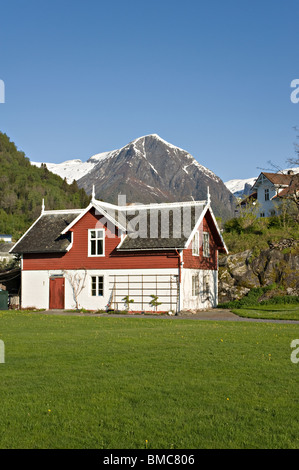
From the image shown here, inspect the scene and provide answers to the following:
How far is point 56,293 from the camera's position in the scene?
3400 cm

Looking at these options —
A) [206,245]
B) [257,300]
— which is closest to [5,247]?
[206,245]

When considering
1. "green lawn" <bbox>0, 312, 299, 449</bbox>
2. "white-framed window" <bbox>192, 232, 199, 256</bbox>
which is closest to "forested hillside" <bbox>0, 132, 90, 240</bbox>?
"white-framed window" <bbox>192, 232, 199, 256</bbox>

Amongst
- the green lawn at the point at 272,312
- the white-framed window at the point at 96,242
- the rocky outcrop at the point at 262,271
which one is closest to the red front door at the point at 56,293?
the white-framed window at the point at 96,242

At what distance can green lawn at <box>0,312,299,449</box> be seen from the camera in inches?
258

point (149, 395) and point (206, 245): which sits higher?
point (206, 245)

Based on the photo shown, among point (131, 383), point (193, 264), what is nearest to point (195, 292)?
point (193, 264)

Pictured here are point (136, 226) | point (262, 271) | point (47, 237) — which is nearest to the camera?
point (136, 226)

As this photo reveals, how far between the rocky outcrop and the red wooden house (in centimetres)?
162

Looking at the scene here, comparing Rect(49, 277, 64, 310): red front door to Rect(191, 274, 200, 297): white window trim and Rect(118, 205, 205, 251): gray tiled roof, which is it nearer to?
Result: Rect(118, 205, 205, 251): gray tiled roof

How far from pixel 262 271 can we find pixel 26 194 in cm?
13021

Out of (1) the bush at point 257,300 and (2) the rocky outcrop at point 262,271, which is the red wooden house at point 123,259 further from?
(1) the bush at point 257,300

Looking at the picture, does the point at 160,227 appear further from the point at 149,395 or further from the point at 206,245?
the point at 149,395

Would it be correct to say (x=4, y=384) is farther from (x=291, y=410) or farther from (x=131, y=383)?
(x=291, y=410)

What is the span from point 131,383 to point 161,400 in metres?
1.29
